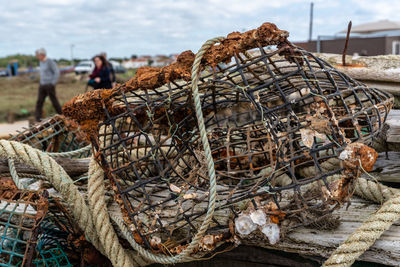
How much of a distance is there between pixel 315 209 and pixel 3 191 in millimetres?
1435

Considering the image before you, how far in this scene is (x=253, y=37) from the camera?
1539 millimetres

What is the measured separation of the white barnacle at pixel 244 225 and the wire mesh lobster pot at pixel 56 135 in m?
1.74

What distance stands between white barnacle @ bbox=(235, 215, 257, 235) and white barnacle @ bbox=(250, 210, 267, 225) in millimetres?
28

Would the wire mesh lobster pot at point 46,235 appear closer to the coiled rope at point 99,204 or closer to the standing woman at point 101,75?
the coiled rope at point 99,204

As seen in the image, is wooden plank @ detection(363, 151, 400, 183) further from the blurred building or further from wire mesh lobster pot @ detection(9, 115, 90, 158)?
the blurred building

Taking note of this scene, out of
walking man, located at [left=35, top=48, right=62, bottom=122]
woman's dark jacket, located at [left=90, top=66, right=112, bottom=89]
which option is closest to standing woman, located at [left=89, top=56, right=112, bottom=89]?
woman's dark jacket, located at [left=90, top=66, right=112, bottom=89]

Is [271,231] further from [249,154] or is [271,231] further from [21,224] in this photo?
[21,224]

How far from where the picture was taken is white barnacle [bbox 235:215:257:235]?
1.64 metres

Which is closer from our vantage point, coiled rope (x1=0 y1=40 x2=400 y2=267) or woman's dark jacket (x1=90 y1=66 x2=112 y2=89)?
coiled rope (x1=0 y1=40 x2=400 y2=267)

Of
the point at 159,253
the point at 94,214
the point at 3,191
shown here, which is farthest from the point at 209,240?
the point at 3,191

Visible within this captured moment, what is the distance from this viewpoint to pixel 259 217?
1615mm

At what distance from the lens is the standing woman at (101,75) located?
6543 mm

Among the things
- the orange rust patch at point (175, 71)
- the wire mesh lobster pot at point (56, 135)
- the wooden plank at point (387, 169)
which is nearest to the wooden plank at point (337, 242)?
the wooden plank at point (387, 169)

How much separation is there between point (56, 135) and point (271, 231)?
2.18 meters
